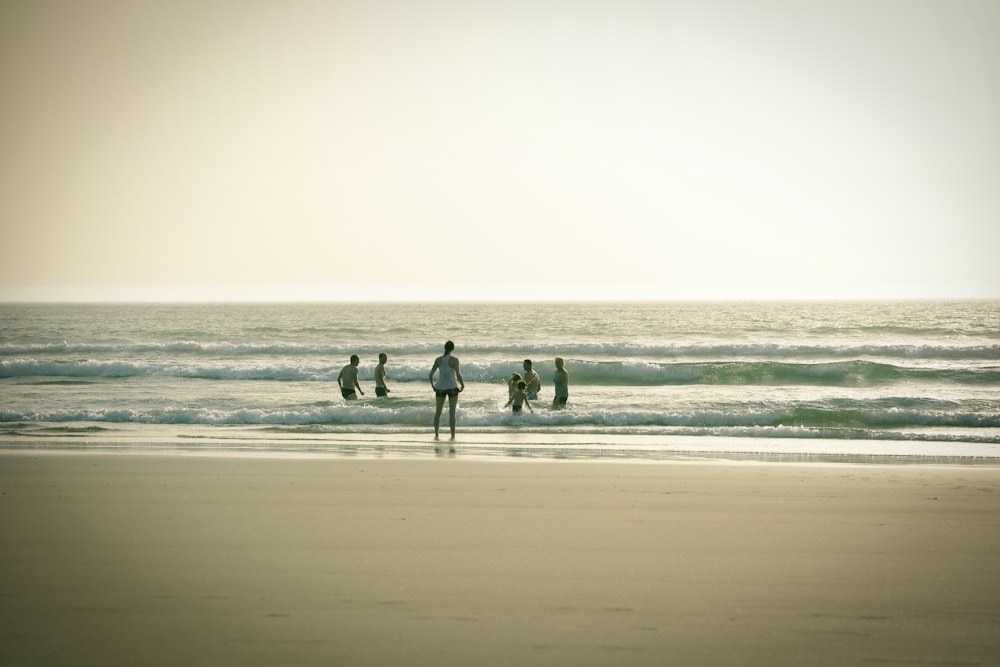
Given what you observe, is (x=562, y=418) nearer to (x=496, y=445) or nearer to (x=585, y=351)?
(x=496, y=445)

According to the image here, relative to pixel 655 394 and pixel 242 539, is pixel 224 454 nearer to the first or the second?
pixel 242 539

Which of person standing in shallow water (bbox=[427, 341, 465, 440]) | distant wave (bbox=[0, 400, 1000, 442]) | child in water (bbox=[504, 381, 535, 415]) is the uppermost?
person standing in shallow water (bbox=[427, 341, 465, 440])

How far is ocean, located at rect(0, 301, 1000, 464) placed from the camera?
14586 millimetres

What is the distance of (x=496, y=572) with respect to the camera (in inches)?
228

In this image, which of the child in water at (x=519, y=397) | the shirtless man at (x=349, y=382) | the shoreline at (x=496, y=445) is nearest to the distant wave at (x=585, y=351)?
the shirtless man at (x=349, y=382)

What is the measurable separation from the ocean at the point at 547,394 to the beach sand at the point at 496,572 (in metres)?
3.97

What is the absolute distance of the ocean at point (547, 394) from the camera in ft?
47.9

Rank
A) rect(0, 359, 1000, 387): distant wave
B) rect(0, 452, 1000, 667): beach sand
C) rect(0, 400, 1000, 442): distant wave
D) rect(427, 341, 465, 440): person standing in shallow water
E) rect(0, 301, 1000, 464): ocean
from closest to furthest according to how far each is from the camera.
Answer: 1. rect(0, 452, 1000, 667): beach sand
2. rect(0, 301, 1000, 464): ocean
3. rect(427, 341, 465, 440): person standing in shallow water
4. rect(0, 400, 1000, 442): distant wave
5. rect(0, 359, 1000, 387): distant wave

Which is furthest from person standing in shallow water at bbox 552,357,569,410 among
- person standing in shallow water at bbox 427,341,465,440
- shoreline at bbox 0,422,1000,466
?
person standing in shallow water at bbox 427,341,465,440

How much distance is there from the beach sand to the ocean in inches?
156

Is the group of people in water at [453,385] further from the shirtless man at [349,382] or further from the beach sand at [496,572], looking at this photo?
the beach sand at [496,572]

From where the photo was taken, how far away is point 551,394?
25.5m

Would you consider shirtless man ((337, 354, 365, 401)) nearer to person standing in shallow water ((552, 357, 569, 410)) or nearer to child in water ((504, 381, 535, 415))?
child in water ((504, 381, 535, 415))

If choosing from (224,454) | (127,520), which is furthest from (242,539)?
(224,454)
